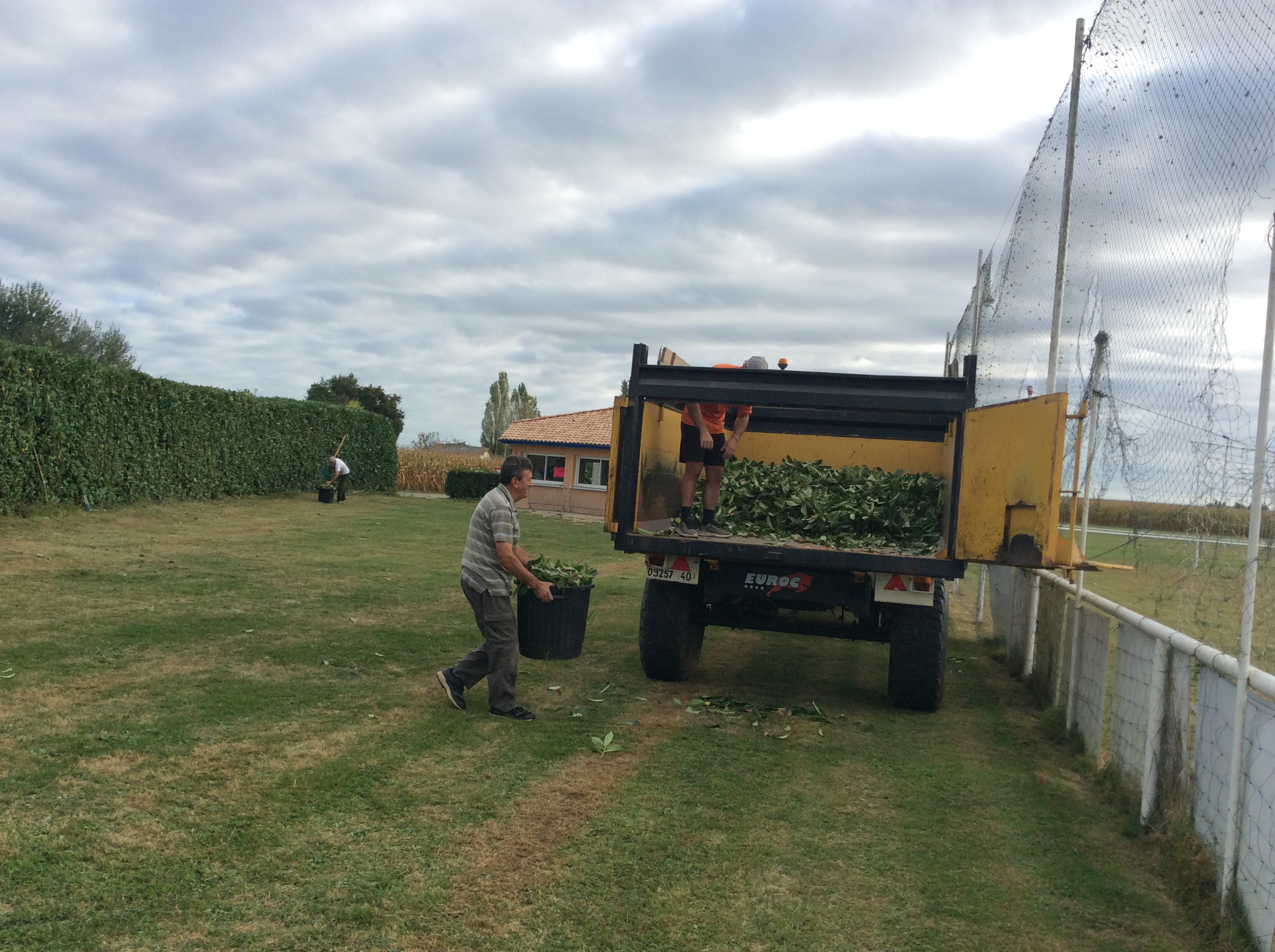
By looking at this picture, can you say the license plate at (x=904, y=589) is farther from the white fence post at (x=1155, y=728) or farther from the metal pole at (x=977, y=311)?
the metal pole at (x=977, y=311)

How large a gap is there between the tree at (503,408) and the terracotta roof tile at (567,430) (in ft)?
137

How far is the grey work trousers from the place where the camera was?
6.05 metres

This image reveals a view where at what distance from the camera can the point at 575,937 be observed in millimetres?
3334

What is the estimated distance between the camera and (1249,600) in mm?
3592

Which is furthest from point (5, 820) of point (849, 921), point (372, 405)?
point (372, 405)

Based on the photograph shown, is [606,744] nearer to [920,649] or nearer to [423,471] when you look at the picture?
[920,649]

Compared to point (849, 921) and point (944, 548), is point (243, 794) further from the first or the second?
point (944, 548)

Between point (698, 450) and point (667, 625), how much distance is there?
52.6 inches

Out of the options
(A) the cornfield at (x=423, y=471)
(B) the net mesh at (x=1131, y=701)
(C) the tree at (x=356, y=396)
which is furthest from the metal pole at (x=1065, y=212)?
(C) the tree at (x=356, y=396)

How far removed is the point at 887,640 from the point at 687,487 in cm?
185

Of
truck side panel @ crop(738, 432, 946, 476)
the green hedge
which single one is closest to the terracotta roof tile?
the green hedge

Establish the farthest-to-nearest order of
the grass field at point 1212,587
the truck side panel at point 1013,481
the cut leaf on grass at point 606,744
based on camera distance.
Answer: the truck side panel at point 1013,481 → the cut leaf on grass at point 606,744 → the grass field at point 1212,587

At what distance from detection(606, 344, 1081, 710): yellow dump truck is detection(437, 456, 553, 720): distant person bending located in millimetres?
802

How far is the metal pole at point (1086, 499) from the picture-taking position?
20.8 ft
